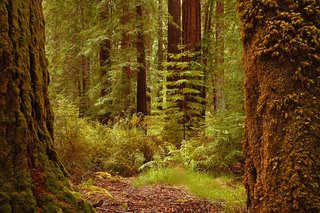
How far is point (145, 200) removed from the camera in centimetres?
514

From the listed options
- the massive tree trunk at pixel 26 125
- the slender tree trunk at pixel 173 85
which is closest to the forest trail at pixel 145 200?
the massive tree trunk at pixel 26 125

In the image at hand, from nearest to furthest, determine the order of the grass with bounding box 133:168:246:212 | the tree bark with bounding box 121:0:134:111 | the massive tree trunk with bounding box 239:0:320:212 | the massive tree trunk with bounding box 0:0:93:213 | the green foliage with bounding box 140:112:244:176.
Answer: the massive tree trunk with bounding box 239:0:320:212, the massive tree trunk with bounding box 0:0:93:213, the grass with bounding box 133:168:246:212, the green foliage with bounding box 140:112:244:176, the tree bark with bounding box 121:0:134:111

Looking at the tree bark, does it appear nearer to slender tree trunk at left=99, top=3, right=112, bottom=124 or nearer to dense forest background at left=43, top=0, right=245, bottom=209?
dense forest background at left=43, top=0, right=245, bottom=209

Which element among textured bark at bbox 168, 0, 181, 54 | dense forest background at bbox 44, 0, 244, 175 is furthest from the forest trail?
textured bark at bbox 168, 0, 181, 54

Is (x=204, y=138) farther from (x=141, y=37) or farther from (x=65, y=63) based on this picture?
(x=65, y=63)

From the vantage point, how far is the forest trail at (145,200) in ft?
15.0

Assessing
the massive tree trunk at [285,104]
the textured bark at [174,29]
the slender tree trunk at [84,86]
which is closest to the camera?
the massive tree trunk at [285,104]

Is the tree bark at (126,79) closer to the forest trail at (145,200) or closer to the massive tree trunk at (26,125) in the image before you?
the forest trail at (145,200)

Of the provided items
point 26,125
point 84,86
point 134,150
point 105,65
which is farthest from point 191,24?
point 26,125

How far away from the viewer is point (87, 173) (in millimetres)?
7168

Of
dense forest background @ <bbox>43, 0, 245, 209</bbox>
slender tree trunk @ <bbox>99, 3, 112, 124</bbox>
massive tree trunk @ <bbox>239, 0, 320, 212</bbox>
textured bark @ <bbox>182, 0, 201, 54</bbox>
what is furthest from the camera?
slender tree trunk @ <bbox>99, 3, 112, 124</bbox>

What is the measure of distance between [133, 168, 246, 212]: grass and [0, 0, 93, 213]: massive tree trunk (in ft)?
9.11

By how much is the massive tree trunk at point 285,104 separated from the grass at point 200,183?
261cm

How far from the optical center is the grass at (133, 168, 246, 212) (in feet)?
18.1
